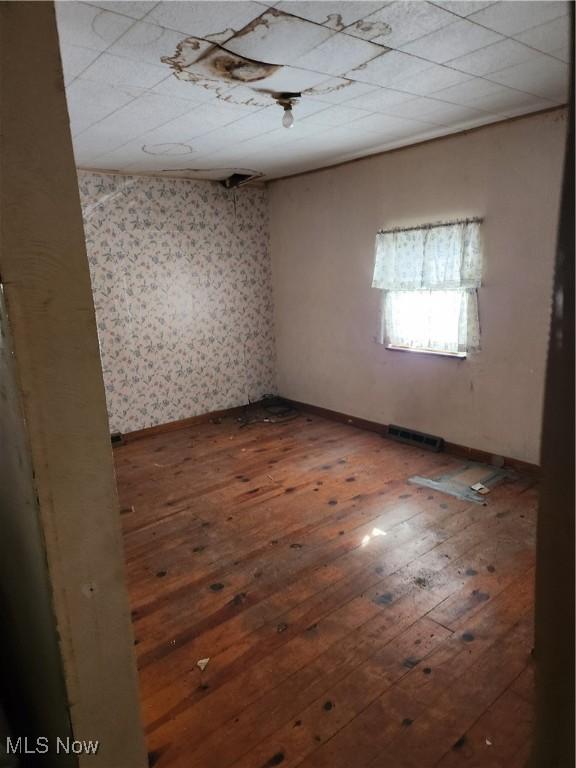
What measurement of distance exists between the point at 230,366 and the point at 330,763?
4.38 metres

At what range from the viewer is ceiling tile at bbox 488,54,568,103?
97.2 inches

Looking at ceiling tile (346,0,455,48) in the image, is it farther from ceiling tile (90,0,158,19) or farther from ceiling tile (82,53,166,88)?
ceiling tile (82,53,166,88)

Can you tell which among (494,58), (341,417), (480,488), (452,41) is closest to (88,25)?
(452,41)

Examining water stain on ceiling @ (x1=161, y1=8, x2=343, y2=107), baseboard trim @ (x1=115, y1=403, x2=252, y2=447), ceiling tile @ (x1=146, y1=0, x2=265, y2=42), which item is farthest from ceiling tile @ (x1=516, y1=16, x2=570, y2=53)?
Result: baseboard trim @ (x1=115, y1=403, x2=252, y2=447)

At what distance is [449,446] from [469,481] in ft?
2.00

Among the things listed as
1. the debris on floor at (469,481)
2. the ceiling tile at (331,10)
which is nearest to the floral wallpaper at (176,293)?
the debris on floor at (469,481)

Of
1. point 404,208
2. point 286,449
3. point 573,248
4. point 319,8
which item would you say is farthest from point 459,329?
point 573,248

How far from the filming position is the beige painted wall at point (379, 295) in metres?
3.48

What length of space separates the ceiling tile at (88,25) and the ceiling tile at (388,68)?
3.71 ft

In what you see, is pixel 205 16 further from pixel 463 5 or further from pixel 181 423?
pixel 181 423

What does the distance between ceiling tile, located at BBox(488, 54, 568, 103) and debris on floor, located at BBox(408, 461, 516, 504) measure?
2586 millimetres

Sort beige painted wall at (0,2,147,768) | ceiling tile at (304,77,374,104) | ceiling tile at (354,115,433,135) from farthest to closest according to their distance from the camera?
1. ceiling tile at (354,115,433,135)
2. ceiling tile at (304,77,374,104)
3. beige painted wall at (0,2,147,768)

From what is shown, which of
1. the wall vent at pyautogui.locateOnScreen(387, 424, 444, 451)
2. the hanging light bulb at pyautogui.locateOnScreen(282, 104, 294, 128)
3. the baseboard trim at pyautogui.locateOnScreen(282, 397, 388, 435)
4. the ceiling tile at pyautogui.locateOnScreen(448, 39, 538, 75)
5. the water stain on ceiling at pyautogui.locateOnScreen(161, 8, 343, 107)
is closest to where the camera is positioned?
the water stain on ceiling at pyautogui.locateOnScreen(161, 8, 343, 107)

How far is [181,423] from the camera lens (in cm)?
539
